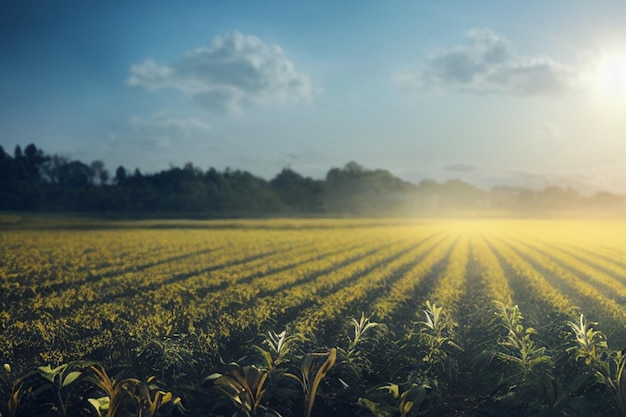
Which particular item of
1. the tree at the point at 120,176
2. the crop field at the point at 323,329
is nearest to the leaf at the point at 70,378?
the crop field at the point at 323,329

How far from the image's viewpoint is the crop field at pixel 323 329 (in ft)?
20.2

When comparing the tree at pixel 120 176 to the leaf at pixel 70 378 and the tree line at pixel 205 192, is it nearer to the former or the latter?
the tree line at pixel 205 192

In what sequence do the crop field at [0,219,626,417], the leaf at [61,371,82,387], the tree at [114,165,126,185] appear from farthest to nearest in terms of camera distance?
the tree at [114,165,126,185], the crop field at [0,219,626,417], the leaf at [61,371,82,387]

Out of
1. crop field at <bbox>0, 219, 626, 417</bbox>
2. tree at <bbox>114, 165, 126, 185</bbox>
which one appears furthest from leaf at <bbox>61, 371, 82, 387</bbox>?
tree at <bbox>114, 165, 126, 185</bbox>

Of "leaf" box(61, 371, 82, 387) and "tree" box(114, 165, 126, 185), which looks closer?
"leaf" box(61, 371, 82, 387)

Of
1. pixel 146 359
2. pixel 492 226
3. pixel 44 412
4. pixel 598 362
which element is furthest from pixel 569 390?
pixel 492 226

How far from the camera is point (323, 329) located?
943cm

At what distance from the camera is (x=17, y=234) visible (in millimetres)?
15461

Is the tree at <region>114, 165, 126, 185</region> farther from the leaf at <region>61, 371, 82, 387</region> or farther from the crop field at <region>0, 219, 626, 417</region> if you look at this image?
the leaf at <region>61, 371, 82, 387</region>

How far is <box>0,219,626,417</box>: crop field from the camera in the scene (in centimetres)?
614

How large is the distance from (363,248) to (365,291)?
1019 cm

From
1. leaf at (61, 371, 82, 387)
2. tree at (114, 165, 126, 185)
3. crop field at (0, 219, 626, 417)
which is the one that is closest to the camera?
leaf at (61, 371, 82, 387)

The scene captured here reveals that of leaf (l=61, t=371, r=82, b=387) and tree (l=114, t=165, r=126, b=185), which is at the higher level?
tree (l=114, t=165, r=126, b=185)

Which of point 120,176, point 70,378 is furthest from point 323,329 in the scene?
point 120,176
